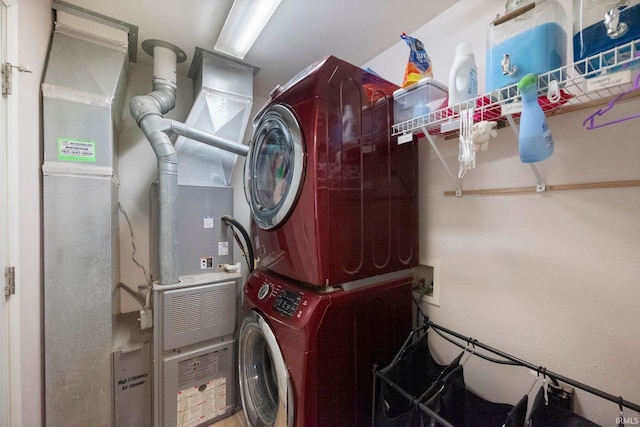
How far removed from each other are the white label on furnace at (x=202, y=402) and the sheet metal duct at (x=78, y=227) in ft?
1.37

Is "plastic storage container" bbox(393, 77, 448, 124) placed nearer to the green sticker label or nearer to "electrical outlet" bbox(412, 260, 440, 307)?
"electrical outlet" bbox(412, 260, 440, 307)

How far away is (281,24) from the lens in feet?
5.29

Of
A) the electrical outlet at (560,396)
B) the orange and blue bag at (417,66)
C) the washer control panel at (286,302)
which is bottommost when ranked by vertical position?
the electrical outlet at (560,396)

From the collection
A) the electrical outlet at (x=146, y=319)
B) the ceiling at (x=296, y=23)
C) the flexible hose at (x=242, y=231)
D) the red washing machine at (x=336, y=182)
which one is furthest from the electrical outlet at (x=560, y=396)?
the electrical outlet at (x=146, y=319)

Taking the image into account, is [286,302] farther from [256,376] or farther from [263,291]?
[256,376]

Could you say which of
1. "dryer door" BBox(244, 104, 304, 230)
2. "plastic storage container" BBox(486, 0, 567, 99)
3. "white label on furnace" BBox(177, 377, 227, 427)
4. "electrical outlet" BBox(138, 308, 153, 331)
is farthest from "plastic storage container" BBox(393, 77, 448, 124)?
"white label on furnace" BBox(177, 377, 227, 427)

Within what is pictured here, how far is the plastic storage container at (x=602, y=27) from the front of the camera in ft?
1.92

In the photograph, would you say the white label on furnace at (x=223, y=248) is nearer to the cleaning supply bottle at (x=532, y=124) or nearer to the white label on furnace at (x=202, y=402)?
the white label on furnace at (x=202, y=402)

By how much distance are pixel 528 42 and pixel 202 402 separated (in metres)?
2.60

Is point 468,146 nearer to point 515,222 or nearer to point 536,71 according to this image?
point 536,71

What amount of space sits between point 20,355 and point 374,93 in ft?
7.14

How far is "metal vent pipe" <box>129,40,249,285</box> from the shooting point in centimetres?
169

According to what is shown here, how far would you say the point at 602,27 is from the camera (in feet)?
2.06

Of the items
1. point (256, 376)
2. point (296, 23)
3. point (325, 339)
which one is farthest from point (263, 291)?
point (296, 23)
